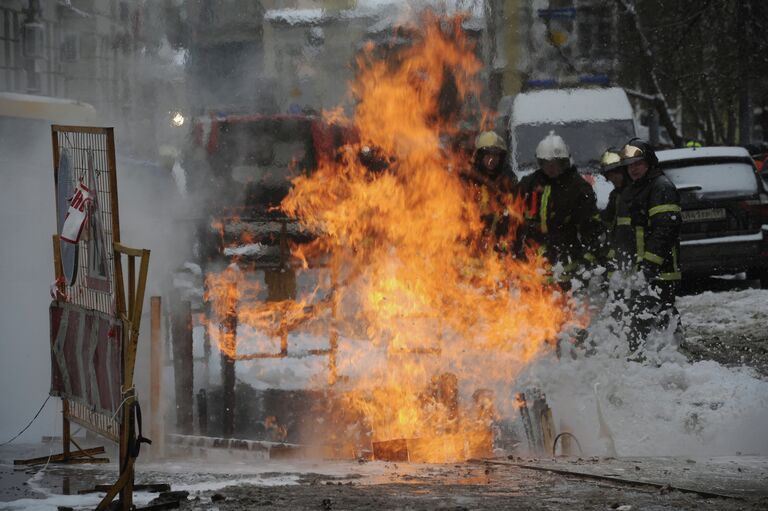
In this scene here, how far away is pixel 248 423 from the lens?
27.6 feet

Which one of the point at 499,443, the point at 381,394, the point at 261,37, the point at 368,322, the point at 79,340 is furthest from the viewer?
the point at 261,37

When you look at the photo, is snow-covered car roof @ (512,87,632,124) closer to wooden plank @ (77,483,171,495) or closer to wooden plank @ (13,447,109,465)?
wooden plank @ (13,447,109,465)

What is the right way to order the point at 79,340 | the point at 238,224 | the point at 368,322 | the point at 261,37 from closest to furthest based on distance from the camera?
the point at 79,340 < the point at 368,322 < the point at 238,224 < the point at 261,37

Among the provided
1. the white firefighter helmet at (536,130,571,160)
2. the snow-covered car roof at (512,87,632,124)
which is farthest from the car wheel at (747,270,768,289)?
the white firefighter helmet at (536,130,571,160)

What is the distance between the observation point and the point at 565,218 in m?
9.11

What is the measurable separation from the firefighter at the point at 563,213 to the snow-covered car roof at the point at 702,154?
4026 millimetres

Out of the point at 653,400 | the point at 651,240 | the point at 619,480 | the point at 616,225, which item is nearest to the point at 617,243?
the point at 616,225

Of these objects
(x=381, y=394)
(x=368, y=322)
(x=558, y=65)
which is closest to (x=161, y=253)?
(x=368, y=322)

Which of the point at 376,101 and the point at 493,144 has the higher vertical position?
the point at 376,101

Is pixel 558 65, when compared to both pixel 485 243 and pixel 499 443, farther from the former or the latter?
pixel 499 443

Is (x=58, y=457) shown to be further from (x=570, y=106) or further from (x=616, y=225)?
(x=570, y=106)

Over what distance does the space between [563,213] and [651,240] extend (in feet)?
2.66

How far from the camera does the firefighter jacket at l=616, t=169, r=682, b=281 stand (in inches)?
340

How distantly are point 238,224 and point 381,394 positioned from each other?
4.80 metres
